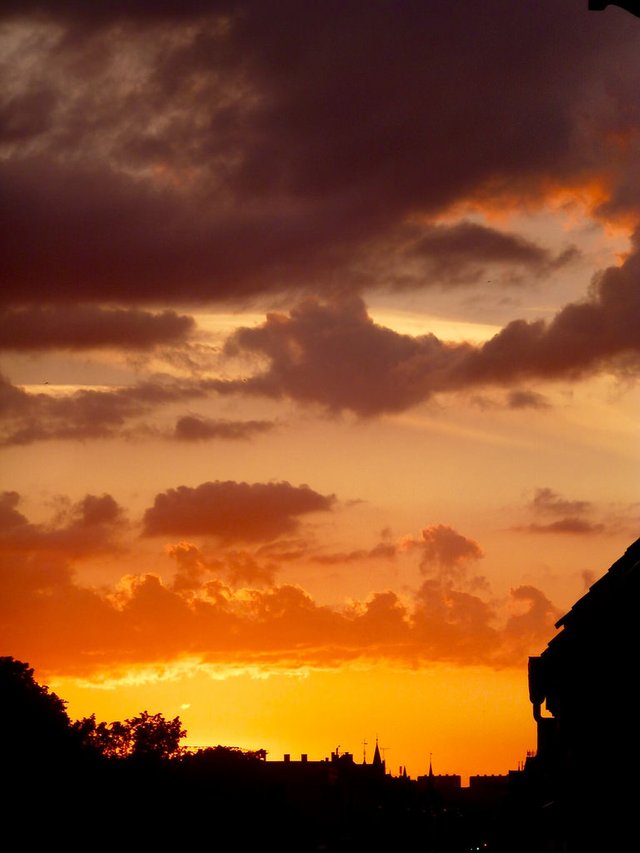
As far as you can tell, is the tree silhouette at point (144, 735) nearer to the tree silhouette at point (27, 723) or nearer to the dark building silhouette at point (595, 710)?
the tree silhouette at point (27, 723)

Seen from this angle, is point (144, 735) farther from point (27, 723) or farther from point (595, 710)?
point (595, 710)

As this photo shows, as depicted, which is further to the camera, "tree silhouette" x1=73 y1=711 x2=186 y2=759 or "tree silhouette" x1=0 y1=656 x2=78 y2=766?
"tree silhouette" x1=73 y1=711 x2=186 y2=759

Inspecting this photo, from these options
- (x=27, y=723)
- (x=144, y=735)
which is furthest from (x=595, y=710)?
(x=144, y=735)

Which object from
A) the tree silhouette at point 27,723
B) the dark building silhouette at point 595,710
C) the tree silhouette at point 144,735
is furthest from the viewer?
the tree silhouette at point 144,735

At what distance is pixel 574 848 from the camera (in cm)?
2394

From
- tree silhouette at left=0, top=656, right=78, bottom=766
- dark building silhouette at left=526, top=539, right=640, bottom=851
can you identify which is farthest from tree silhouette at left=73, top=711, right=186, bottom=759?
dark building silhouette at left=526, top=539, right=640, bottom=851

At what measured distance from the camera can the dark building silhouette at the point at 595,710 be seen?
19.2m

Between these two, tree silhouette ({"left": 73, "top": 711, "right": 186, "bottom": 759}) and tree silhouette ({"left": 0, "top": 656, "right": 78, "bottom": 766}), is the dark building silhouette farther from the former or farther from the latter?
tree silhouette ({"left": 73, "top": 711, "right": 186, "bottom": 759})

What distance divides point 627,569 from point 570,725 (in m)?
5.91

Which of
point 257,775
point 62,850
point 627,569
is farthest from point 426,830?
point 627,569

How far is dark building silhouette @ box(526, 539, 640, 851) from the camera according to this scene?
19172 mm

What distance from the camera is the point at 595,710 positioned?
2178 centimetres

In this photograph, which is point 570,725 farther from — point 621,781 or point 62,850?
point 62,850

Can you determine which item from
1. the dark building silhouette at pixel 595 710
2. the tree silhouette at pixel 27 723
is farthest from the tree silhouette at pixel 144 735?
the dark building silhouette at pixel 595 710
